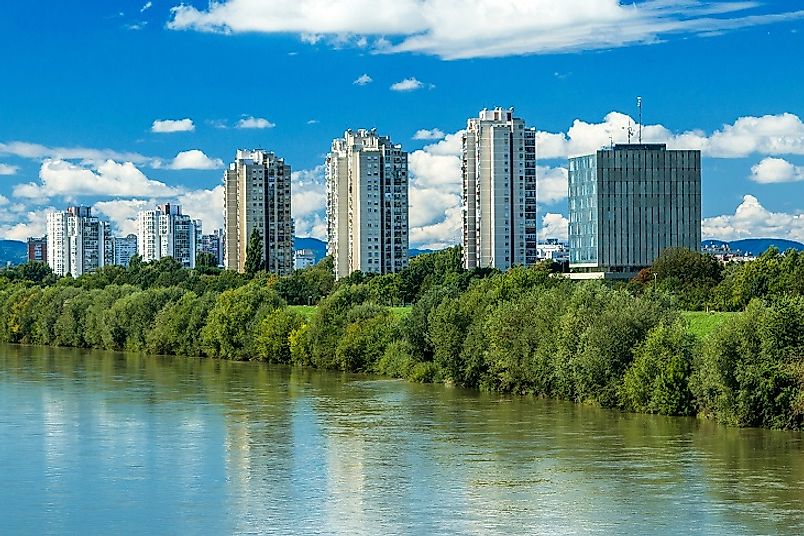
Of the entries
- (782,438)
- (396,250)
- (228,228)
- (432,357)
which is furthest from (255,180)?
(782,438)

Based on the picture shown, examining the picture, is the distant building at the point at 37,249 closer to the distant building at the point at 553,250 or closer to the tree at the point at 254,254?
the distant building at the point at 553,250

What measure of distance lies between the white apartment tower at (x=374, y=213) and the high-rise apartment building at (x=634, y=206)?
13590 mm

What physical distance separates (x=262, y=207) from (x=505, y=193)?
80.8 feet

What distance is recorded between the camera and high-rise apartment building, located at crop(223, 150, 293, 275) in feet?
356

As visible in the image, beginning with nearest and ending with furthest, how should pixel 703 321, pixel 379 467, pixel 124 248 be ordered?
pixel 379 467 → pixel 703 321 → pixel 124 248

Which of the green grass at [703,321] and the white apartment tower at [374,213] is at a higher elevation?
the white apartment tower at [374,213]

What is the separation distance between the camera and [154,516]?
2202 centimetres

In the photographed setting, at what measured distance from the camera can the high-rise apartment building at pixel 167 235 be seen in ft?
531

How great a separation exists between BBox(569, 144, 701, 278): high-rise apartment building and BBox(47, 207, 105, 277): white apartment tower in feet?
267

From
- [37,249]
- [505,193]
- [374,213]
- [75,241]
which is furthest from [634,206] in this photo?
[37,249]

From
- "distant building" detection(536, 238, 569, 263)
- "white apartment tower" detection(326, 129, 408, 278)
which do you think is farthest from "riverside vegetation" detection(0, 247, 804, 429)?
"distant building" detection(536, 238, 569, 263)

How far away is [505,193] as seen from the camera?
93.8 metres

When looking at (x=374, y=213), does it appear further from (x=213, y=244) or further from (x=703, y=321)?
(x=213, y=244)

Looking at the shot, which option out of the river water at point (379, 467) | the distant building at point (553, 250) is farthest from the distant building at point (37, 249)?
the river water at point (379, 467)
